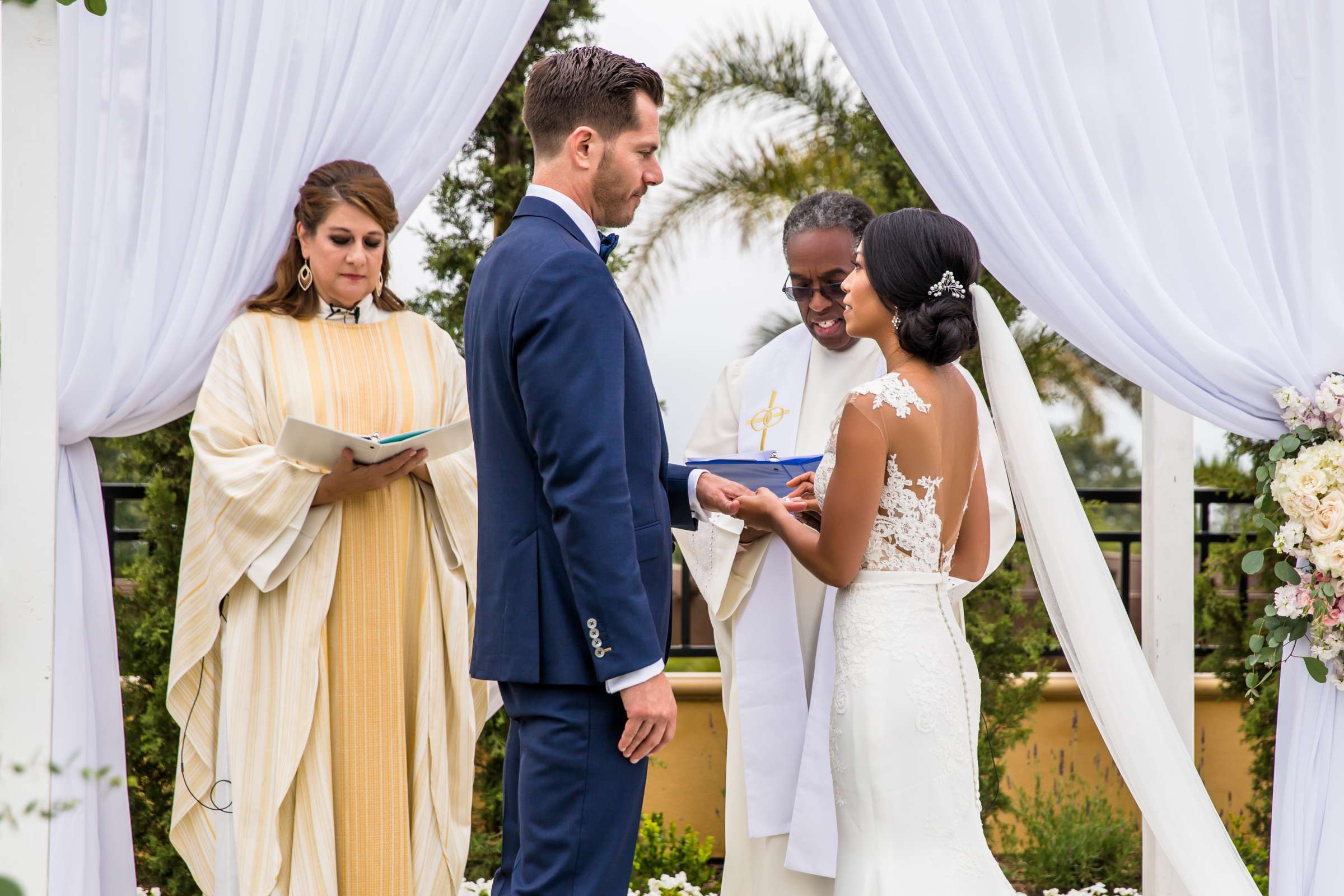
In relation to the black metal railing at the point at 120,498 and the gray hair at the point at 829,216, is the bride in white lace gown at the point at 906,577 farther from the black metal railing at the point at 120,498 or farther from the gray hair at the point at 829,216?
the black metal railing at the point at 120,498

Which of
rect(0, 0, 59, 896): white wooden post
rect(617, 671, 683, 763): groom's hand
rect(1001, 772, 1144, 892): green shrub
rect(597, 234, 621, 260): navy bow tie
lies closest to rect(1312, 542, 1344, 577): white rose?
rect(617, 671, 683, 763): groom's hand

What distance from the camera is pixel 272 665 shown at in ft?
10.2

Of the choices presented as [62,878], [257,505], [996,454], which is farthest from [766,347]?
[62,878]

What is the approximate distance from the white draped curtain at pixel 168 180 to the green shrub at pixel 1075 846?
11.1 ft

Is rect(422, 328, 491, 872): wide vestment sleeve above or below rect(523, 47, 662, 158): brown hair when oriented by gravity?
below

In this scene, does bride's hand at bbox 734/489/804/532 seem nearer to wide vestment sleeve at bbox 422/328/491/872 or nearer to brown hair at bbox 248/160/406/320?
wide vestment sleeve at bbox 422/328/491/872

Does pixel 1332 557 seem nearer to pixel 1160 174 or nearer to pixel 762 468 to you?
pixel 1160 174

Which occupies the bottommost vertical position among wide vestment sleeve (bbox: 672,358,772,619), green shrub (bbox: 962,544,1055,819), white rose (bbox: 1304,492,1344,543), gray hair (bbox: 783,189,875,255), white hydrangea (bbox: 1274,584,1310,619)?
green shrub (bbox: 962,544,1055,819)

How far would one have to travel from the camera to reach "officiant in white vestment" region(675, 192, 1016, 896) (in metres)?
3.24

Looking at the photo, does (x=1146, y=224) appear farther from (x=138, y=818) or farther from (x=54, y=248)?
(x=138, y=818)

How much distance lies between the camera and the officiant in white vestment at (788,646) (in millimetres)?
3238

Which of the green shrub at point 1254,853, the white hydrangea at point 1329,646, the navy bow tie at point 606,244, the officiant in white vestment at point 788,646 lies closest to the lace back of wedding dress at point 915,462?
the officiant in white vestment at point 788,646

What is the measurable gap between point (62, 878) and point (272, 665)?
2.49 feet

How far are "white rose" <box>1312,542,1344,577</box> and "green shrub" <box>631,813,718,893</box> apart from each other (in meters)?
2.56
